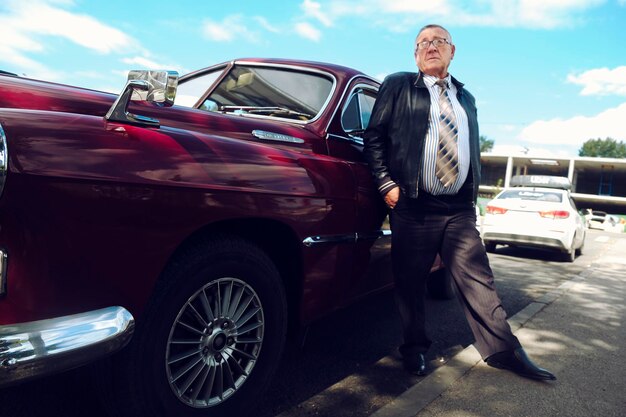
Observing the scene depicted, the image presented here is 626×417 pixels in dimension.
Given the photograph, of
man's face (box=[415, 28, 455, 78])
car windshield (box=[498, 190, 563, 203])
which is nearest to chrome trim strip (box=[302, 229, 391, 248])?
man's face (box=[415, 28, 455, 78])

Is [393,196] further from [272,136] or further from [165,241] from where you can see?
[165,241]

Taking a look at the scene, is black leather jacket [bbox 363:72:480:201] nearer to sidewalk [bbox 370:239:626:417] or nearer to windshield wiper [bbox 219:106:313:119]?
windshield wiper [bbox 219:106:313:119]

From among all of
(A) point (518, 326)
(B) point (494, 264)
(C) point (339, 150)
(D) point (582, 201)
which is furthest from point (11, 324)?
(D) point (582, 201)

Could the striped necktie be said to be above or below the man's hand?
above

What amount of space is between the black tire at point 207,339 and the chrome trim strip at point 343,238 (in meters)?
0.28

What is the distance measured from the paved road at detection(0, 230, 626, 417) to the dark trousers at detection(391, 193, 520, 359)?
37cm

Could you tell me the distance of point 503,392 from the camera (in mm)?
2775

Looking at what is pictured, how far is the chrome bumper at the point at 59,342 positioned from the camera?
4.61ft

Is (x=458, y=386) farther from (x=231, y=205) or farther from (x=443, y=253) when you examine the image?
(x=231, y=205)

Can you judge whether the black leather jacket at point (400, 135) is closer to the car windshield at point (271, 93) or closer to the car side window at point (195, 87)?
the car windshield at point (271, 93)

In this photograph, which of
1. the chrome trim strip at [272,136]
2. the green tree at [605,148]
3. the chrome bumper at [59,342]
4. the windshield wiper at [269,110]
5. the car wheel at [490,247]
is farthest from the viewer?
the green tree at [605,148]

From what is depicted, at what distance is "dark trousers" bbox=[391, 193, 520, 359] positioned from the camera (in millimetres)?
2973

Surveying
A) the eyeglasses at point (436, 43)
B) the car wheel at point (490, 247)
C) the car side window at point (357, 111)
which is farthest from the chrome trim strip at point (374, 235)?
the car wheel at point (490, 247)

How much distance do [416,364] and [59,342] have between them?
2158 millimetres
